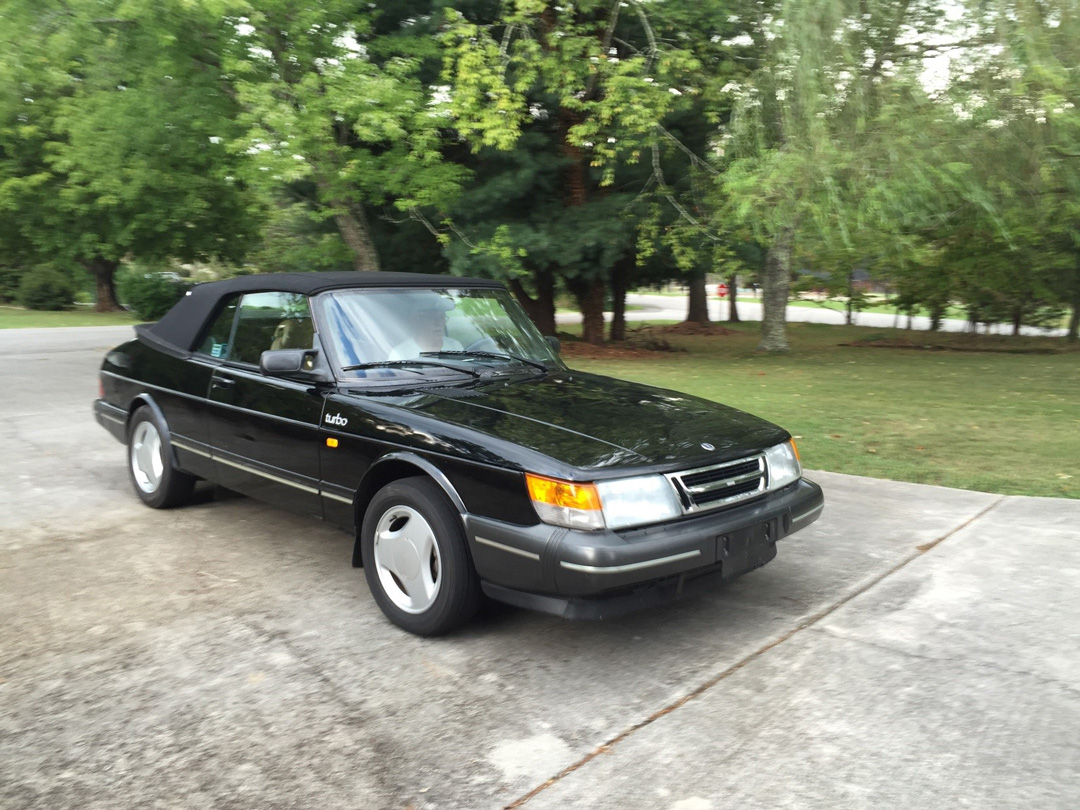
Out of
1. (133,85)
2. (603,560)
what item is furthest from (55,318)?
(603,560)

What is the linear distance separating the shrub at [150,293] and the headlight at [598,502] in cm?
3357

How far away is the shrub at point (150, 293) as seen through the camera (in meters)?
35.2

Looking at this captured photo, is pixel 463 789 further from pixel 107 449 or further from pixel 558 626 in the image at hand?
pixel 107 449

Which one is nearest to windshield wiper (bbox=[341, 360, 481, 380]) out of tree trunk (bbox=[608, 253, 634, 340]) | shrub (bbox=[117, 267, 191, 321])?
tree trunk (bbox=[608, 253, 634, 340])

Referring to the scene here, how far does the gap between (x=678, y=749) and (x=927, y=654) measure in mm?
1391

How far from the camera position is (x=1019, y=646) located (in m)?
Result: 3.94

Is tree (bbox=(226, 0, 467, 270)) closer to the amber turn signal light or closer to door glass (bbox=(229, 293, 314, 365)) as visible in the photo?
door glass (bbox=(229, 293, 314, 365))

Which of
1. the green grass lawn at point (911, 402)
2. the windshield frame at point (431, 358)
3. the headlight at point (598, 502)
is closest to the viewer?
the headlight at point (598, 502)

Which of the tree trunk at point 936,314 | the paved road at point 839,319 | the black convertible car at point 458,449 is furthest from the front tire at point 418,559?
the paved road at point 839,319

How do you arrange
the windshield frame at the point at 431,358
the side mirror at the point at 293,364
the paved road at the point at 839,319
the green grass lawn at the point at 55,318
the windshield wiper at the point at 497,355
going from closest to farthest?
the side mirror at the point at 293,364 < the windshield frame at the point at 431,358 < the windshield wiper at the point at 497,355 < the paved road at the point at 839,319 < the green grass lawn at the point at 55,318

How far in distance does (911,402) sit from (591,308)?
1002cm

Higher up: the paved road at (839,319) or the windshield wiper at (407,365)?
the windshield wiper at (407,365)

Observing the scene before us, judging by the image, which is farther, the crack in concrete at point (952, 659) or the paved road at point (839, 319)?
the paved road at point (839, 319)

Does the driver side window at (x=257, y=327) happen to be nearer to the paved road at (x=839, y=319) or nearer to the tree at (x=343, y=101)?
the tree at (x=343, y=101)
